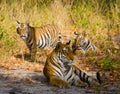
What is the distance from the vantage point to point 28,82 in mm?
7543

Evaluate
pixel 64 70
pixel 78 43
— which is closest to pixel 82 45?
pixel 78 43

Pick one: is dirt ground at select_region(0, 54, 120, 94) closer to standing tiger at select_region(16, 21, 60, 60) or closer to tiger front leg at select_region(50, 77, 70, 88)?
tiger front leg at select_region(50, 77, 70, 88)

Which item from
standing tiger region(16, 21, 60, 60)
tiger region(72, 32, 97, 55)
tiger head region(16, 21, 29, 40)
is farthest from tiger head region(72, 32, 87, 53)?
tiger head region(16, 21, 29, 40)

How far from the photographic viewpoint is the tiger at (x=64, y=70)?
7320 mm

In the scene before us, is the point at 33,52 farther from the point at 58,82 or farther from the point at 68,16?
the point at 68,16

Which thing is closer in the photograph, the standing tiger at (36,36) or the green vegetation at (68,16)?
the standing tiger at (36,36)

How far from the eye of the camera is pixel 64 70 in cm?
746

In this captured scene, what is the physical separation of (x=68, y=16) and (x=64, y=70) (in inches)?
232

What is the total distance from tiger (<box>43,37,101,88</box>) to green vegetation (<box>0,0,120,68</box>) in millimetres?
2731

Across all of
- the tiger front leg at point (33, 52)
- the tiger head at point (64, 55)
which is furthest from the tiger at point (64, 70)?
the tiger front leg at point (33, 52)

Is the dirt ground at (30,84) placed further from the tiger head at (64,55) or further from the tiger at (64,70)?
the tiger head at (64,55)

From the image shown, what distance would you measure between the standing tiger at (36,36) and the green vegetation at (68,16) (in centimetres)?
44

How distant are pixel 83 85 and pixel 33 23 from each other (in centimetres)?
521

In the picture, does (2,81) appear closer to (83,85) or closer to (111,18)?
(83,85)
